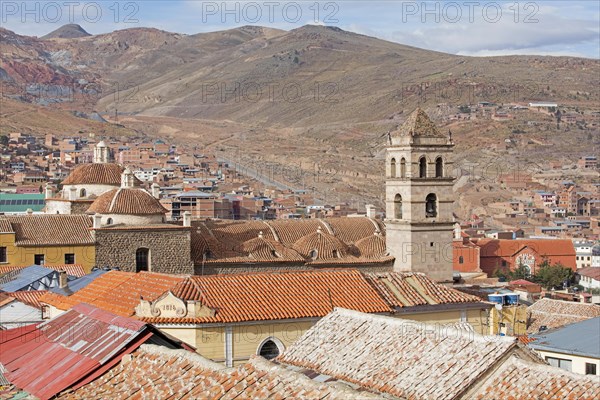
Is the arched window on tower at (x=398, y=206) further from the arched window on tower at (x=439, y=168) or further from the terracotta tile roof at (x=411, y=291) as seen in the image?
the terracotta tile roof at (x=411, y=291)

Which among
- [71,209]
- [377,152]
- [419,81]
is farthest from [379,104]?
[71,209]

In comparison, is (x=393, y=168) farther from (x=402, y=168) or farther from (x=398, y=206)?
(x=398, y=206)

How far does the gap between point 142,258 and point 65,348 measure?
56.5 ft

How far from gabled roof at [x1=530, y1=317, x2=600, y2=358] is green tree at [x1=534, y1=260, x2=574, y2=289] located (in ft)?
123

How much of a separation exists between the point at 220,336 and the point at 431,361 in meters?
5.12

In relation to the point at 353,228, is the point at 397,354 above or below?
below

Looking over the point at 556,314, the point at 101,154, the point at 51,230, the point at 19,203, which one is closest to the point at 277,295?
the point at 556,314

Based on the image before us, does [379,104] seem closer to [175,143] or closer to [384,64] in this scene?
[175,143]

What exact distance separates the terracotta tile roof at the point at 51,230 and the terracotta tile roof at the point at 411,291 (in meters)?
12.5

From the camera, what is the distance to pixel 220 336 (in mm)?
14477

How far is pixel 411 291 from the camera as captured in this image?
55.2 ft

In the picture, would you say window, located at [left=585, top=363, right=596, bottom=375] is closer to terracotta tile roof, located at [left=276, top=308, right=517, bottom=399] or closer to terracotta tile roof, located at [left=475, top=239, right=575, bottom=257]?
terracotta tile roof, located at [left=276, top=308, right=517, bottom=399]

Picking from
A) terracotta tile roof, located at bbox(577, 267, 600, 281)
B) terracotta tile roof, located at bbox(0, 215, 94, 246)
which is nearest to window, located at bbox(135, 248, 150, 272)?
terracotta tile roof, located at bbox(0, 215, 94, 246)

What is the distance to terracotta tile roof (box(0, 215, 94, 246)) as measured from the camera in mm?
28016
